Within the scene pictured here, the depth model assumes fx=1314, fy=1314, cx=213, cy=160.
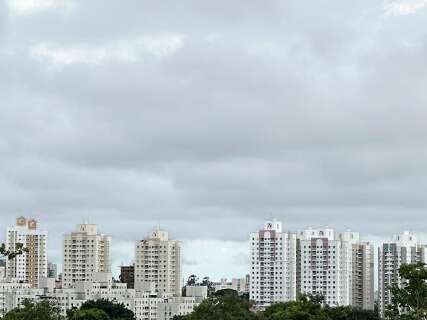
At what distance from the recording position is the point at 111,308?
364 feet

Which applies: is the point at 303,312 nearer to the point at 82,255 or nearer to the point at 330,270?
the point at 330,270

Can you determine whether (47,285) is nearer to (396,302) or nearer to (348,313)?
(348,313)

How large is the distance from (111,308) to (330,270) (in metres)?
23.6

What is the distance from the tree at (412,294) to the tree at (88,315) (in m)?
53.7

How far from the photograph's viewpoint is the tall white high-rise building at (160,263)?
143125mm

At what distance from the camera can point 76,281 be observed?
466ft

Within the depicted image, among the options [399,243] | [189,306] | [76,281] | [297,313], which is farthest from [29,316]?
[76,281]

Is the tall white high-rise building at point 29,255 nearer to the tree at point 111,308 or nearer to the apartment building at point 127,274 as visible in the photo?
the apartment building at point 127,274

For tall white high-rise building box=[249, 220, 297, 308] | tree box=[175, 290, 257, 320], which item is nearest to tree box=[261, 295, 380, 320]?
tree box=[175, 290, 257, 320]

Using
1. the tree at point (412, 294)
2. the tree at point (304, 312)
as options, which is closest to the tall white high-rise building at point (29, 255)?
the tree at point (304, 312)

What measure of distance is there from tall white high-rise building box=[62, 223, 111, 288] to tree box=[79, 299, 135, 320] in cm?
3139

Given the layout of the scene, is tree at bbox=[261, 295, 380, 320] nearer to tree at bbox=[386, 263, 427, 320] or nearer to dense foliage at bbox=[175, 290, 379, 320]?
dense foliage at bbox=[175, 290, 379, 320]

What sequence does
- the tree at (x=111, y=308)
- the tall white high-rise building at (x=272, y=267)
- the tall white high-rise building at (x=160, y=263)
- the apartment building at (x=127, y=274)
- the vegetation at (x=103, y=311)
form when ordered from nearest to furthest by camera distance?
1. the vegetation at (x=103, y=311)
2. the tree at (x=111, y=308)
3. the tall white high-rise building at (x=272, y=267)
4. the tall white high-rise building at (x=160, y=263)
5. the apartment building at (x=127, y=274)

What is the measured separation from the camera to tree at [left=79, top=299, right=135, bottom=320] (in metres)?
109
